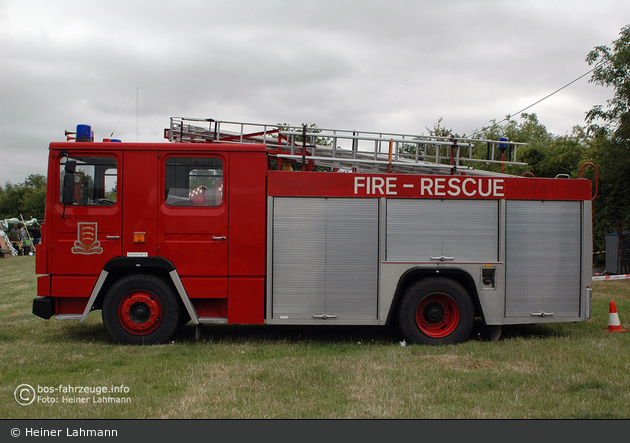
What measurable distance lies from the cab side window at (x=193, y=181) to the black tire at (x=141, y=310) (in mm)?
1128

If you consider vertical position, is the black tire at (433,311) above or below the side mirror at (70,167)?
below

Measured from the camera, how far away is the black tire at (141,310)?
6379mm

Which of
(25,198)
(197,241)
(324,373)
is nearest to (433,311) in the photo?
(324,373)

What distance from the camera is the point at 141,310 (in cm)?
644

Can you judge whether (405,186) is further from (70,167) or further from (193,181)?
(70,167)

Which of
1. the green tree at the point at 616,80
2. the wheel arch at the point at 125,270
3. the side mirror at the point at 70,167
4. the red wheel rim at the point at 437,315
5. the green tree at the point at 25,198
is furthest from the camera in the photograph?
the green tree at the point at 25,198

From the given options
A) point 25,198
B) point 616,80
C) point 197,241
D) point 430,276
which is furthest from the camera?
point 25,198

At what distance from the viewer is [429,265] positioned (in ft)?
21.1

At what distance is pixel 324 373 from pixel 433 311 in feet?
6.79

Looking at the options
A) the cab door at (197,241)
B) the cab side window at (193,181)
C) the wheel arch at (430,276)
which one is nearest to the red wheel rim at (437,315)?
the wheel arch at (430,276)

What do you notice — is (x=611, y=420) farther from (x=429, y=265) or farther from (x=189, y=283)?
(x=189, y=283)

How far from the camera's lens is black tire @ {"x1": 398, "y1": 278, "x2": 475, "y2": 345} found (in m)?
6.47

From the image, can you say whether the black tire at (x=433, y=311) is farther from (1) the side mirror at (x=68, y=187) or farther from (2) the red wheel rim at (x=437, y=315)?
(1) the side mirror at (x=68, y=187)

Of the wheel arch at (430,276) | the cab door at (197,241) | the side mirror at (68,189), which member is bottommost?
the wheel arch at (430,276)
